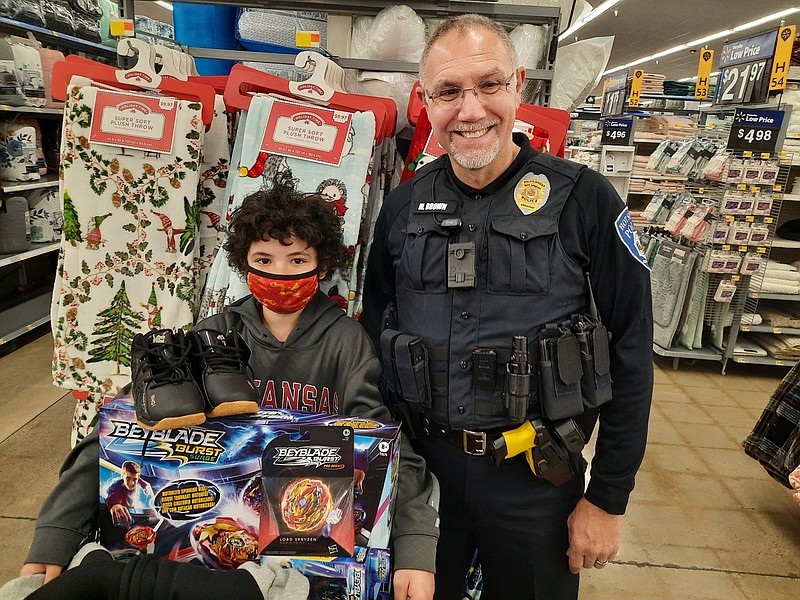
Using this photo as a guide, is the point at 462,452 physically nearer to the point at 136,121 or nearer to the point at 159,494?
the point at 159,494

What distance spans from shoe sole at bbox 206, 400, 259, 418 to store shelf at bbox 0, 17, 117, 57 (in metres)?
4.94

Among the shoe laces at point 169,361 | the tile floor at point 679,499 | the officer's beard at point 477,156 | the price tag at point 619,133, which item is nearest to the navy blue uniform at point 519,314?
the officer's beard at point 477,156

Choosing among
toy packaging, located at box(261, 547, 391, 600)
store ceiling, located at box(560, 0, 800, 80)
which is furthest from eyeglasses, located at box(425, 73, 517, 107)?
store ceiling, located at box(560, 0, 800, 80)

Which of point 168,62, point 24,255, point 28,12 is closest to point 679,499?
point 168,62

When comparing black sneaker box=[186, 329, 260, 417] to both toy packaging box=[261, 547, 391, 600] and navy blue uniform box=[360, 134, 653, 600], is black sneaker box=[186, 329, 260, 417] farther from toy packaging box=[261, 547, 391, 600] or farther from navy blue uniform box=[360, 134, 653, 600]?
navy blue uniform box=[360, 134, 653, 600]

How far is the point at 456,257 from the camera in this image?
1441mm

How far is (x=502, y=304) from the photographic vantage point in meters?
1.44

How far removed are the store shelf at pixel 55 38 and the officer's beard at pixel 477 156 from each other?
4.78 m

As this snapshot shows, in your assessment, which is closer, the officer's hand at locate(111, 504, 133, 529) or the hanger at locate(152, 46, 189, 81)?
the officer's hand at locate(111, 504, 133, 529)

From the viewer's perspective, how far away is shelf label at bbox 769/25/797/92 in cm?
436

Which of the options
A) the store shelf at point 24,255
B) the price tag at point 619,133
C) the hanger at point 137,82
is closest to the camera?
the hanger at point 137,82

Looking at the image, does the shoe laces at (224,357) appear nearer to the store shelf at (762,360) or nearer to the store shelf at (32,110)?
the store shelf at (32,110)

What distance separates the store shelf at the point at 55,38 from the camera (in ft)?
15.3

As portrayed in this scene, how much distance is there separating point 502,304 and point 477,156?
14.5 inches
